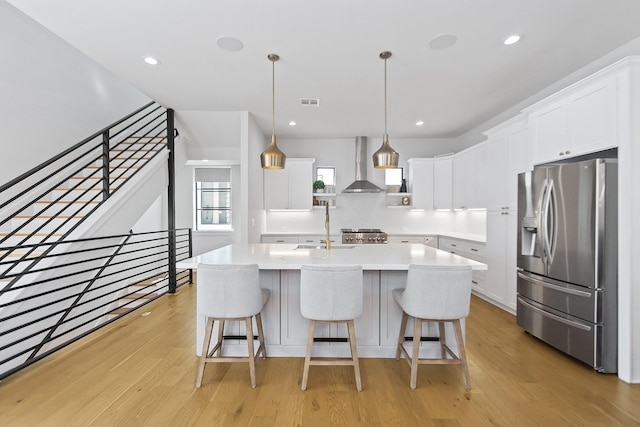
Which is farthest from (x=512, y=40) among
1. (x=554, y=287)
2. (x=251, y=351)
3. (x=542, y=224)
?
(x=251, y=351)

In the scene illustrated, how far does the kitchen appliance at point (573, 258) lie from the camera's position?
2.28m

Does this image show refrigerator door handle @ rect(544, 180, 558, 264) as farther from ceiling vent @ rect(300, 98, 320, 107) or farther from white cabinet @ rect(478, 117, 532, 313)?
ceiling vent @ rect(300, 98, 320, 107)

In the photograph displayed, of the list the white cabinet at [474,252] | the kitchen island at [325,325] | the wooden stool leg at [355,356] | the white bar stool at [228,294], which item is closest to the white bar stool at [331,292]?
the wooden stool leg at [355,356]

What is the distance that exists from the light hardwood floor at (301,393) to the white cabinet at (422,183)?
3.13 metres

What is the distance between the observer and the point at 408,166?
5.86 meters

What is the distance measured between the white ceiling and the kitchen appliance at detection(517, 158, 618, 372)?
1.14 m

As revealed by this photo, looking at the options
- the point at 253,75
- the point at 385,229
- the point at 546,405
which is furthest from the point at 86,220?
the point at 385,229

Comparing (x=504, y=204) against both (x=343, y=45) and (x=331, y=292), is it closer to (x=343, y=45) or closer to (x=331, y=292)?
(x=343, y=45)

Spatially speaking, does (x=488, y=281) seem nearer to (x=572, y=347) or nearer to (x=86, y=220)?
(x=572, y=347)

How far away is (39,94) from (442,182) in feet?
20.6

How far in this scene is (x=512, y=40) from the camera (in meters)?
2.52

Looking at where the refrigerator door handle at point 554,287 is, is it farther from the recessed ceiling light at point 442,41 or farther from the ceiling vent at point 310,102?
the ceiling vent at point 310,102

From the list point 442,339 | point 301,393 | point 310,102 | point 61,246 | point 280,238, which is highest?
point 310,102

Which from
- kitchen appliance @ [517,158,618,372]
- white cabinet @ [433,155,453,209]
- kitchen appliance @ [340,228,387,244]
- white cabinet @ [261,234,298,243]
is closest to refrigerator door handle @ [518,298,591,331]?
kitchen appliance @ [517,158,618,372]
